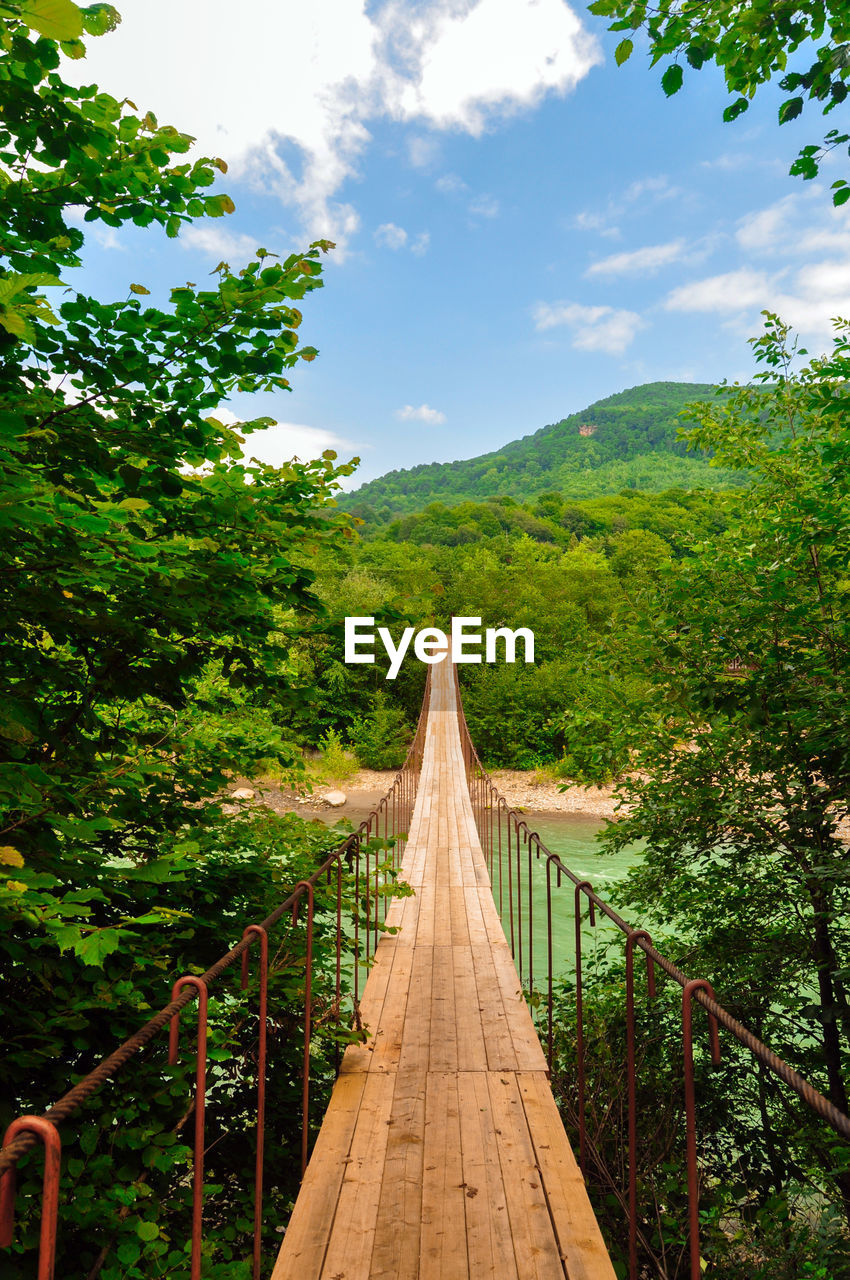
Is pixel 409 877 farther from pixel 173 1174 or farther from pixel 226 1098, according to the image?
pixel 173 1174

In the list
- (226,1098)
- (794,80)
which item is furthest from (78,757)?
(794,80)

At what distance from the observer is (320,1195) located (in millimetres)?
1604

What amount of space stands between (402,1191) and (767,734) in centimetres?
212

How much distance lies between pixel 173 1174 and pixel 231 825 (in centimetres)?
131

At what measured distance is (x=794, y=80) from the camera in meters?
1.93

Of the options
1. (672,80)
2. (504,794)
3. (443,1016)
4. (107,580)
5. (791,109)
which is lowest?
(504,794)

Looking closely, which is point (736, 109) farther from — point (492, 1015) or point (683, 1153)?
point (683, 1153)

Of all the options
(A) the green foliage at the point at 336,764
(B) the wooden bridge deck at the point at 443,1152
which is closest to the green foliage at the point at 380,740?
(A) the green foliage at the point at 336,764

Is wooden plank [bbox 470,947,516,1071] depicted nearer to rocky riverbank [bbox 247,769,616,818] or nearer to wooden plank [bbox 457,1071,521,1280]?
wooden plank [bbox 457,1071,521,1280]

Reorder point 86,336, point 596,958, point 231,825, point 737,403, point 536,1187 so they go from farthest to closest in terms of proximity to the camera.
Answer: point 596,958
point 737,403
point 231,825
point 536,1187
point 86,336

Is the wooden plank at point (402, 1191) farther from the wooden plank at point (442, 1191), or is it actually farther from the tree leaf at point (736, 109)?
the tree leaf at point (736, 109)

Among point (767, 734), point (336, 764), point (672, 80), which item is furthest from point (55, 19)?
point (336, 764)

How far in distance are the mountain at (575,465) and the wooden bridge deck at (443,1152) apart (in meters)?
55.7

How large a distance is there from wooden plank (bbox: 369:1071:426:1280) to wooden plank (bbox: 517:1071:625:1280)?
310 millimetres
